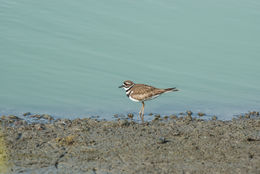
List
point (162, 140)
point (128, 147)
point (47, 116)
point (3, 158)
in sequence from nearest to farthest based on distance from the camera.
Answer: point (3, 158) < point (128, 147) < point (162, 140) < point (47, 116)

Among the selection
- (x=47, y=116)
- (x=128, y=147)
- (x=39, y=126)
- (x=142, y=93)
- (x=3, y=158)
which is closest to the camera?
(x=3, y=158)

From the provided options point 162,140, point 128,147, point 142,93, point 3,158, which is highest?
point 142,93

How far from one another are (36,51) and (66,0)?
6.95 metres

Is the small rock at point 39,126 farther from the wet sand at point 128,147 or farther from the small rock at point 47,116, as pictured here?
the small rock at point 47,116

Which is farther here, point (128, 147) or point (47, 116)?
point (47, 116)

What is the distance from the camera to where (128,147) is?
867 centimetres

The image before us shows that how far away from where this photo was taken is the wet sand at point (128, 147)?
771cm

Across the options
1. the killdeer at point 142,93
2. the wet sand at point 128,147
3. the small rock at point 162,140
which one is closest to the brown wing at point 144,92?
the killdeer at point 142,93

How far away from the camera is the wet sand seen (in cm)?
771

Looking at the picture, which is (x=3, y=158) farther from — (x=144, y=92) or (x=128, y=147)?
(x=144, y=92)

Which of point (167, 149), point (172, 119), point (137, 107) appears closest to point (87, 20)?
point (137, 107)

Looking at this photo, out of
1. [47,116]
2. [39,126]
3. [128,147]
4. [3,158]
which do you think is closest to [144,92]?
[47,116]

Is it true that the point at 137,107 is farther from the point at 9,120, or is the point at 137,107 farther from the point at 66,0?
the point at 66,0

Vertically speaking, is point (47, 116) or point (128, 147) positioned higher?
point (47, 116)
